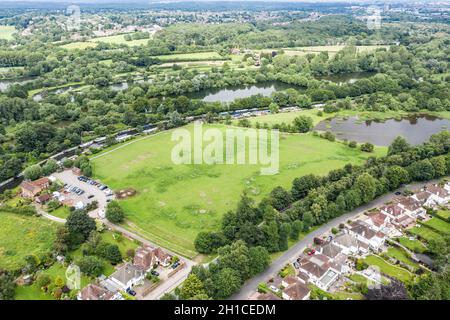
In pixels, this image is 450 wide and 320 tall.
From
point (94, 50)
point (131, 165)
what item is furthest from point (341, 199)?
point (94, 50)

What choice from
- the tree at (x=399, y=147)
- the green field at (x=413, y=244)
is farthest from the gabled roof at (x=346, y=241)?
the tree at (x=399, y=147)

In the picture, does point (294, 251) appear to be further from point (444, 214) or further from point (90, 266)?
point (90, 266)

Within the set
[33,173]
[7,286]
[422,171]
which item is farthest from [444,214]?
[33,173]

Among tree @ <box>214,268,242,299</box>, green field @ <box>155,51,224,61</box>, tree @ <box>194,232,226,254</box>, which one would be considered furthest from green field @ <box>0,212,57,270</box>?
green field @ <box>155,51,224,61</box>

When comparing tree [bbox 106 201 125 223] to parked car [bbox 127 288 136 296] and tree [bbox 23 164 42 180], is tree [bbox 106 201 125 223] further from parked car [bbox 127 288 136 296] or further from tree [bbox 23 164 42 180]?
tree [bbox 23 164 42 180]

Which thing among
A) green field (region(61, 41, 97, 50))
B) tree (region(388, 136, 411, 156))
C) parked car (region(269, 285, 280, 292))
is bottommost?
parked car (region(269, 285, 280, 292))
